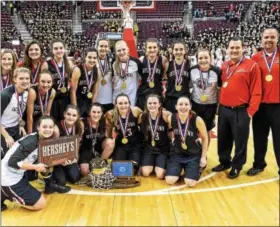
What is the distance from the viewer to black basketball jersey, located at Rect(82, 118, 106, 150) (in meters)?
3.51

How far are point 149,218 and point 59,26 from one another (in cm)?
1625

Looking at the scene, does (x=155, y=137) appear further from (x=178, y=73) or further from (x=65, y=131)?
(x=65, y=131)

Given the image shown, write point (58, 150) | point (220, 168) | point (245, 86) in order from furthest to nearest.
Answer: point (220, 168)
point (245, 86)
point (58, 150)

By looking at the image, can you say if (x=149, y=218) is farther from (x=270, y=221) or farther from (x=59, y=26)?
(x=59, y=26)

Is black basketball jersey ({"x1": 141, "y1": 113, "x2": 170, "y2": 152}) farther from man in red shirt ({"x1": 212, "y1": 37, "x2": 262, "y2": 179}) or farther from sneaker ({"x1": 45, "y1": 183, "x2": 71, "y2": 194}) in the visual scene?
sneaker ({"x1": 45, "y1": 183, "x2": 71, "y2": 194})

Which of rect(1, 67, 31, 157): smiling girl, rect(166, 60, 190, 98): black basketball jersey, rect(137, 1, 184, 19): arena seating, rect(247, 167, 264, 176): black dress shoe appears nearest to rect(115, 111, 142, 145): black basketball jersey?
rect(166, 60, 190, 98): black basketball jersey

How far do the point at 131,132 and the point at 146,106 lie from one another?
30 centimetres

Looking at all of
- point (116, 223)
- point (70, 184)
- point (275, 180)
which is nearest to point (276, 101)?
point (275, 180)

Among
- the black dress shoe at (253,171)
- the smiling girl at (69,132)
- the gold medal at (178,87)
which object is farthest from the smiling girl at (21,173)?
the black dress shoe at (253,171)

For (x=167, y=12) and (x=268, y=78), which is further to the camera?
(x=167, y=12)

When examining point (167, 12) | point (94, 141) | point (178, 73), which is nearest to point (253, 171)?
point (178, 73)

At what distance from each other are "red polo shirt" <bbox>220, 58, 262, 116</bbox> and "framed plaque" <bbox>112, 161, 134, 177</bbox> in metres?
1.05

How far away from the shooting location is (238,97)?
10.5 ft

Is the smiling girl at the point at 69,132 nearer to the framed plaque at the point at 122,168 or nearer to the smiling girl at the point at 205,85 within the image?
the framed plaque at the point at 122,168
